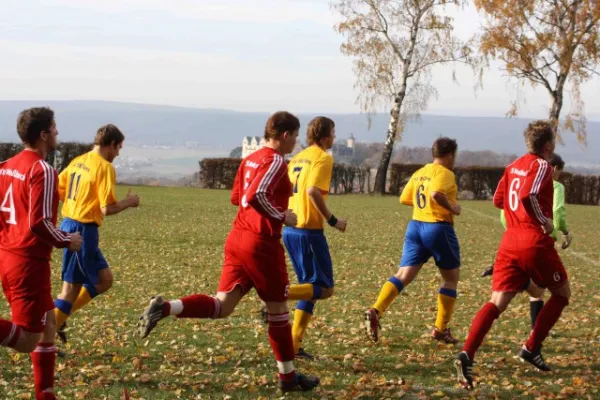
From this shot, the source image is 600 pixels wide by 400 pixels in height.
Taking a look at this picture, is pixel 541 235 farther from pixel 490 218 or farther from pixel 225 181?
pixel 225 181

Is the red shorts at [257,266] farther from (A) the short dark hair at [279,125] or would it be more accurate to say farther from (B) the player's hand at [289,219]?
(A) the short dark hair at [279,125]

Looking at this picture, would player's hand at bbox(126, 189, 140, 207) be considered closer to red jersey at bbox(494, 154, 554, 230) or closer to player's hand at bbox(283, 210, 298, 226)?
player's hand at bbox(283, 210, 298, 226)

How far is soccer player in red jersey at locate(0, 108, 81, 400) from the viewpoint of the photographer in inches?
200

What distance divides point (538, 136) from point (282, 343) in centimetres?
250

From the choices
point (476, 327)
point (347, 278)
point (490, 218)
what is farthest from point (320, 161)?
point (490, 218)

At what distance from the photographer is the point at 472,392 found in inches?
245

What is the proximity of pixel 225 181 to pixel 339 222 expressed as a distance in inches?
1489

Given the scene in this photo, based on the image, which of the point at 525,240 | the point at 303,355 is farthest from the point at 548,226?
the point at 303,355

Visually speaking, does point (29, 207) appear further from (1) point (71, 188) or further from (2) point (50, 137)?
(1) point (71, 188)

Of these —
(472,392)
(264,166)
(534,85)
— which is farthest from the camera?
(534,85)

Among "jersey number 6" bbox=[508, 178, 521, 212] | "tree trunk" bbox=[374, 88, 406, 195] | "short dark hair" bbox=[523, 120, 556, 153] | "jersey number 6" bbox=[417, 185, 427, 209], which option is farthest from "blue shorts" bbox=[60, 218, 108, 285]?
"tree trunk" bbox=[374, 88, 406, 195]

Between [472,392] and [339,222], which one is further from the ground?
[339,222]

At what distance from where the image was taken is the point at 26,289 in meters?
5.13

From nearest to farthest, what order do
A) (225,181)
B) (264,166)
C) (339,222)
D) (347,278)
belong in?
(264,166)
(339,222)
(347,278)
(225,181)
